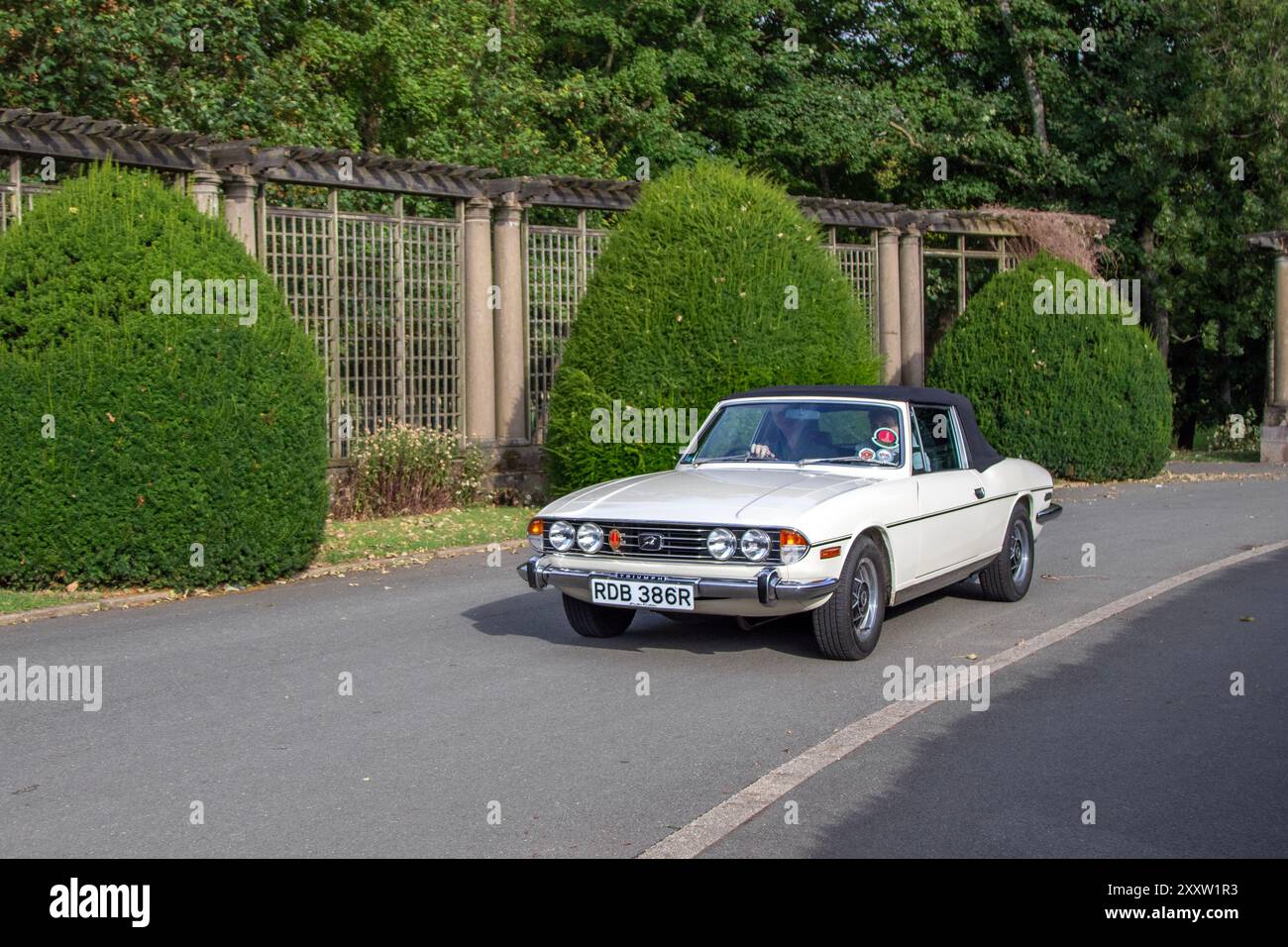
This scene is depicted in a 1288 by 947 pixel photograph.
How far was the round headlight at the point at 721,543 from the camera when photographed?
27.1 ft

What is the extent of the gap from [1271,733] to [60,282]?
9052 mm

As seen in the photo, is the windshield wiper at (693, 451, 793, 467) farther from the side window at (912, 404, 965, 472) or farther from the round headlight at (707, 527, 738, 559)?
the round headlight at (707, 527, 738, 559)

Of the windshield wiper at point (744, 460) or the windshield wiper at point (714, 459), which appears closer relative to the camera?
the windshield wiper at point (744, 460)

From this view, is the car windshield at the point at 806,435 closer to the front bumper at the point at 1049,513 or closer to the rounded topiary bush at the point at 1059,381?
the front bumper at the point at 1049,513

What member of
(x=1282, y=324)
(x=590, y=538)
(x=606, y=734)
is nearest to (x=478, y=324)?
(x=590, y=538)

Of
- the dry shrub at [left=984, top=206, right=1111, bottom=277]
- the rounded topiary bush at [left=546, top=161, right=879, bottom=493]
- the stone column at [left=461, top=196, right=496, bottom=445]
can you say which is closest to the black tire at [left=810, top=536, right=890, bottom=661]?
the rounded topiary bush at [left=546, top=161, right=879, bottom=493]

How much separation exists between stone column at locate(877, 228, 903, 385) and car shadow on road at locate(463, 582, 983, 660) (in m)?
13.9

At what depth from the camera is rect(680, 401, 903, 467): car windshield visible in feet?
31.6

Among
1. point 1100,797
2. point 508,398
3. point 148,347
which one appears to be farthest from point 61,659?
point 508,398

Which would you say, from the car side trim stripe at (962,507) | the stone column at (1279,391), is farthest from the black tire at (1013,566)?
the stone column at (1279,391)

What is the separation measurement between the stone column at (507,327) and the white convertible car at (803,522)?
28.6 ft

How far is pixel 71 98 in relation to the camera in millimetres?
21234

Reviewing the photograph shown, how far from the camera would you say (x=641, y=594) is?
27.7 ft

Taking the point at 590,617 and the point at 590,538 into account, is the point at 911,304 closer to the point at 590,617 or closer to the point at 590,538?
the point at 590,617
